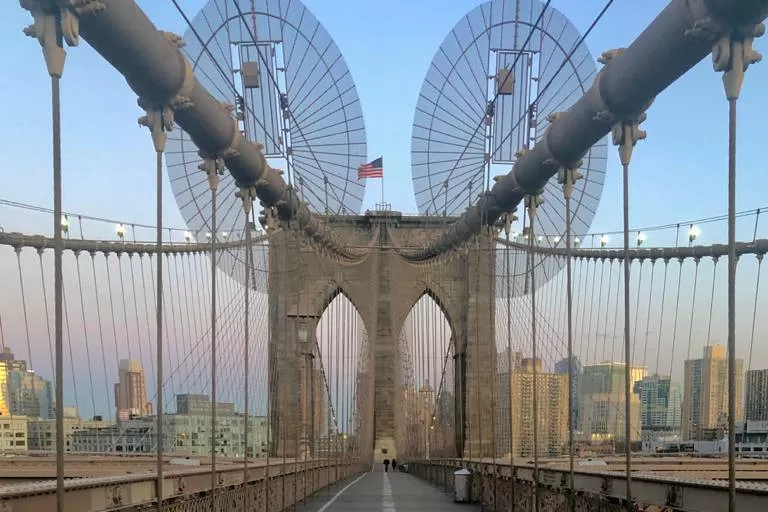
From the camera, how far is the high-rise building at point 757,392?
20.2 meters

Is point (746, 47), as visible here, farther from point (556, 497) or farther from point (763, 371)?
point (763, 371)

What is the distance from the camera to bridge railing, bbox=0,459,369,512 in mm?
6188

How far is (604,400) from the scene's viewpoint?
25.4 m

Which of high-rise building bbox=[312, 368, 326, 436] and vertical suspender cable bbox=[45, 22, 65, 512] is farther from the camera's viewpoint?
high-rise building bbox=[312, 368, 326, 436]

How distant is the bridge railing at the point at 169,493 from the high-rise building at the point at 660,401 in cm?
1469

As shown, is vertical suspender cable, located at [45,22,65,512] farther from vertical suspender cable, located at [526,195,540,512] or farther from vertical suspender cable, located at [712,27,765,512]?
vertical suspender cable, located at [526,195,540,512]

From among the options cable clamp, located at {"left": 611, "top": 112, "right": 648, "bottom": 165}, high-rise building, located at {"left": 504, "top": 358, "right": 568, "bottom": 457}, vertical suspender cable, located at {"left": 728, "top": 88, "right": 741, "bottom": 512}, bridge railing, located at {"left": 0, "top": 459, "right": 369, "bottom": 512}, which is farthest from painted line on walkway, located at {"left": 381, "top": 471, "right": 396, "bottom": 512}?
vertical suspender cable, located at {"left": 728, "top": 88, "right": 741, "bottom": 512}

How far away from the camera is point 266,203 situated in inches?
503

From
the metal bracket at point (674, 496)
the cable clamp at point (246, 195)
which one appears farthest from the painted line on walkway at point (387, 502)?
the metal bracket at point (674, 496)

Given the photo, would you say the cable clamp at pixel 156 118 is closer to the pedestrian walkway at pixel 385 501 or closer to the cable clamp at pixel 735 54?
the cable clamp at pixel 735 54

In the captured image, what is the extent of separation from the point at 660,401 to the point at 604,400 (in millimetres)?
2675

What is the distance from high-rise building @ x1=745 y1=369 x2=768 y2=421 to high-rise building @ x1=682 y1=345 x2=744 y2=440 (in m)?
0.29

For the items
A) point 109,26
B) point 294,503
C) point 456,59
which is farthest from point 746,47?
point 456,59

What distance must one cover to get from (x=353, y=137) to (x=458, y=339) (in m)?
19.1
